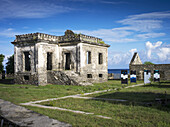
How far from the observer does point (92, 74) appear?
2466 cm

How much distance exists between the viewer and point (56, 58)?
80.0 ft

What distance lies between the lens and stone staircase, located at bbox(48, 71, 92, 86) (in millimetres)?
21264

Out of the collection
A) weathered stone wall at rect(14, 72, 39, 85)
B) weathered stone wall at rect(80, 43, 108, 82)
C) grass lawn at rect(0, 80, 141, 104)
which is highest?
weathered stone wall at rect(80, 43, 108, 82)

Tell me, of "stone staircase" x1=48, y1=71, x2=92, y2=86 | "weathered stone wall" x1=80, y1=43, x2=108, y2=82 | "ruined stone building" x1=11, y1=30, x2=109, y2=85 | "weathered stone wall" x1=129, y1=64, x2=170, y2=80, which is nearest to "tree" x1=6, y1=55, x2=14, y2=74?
"ruined stone building" x1=11, y1=30, x2=109, y2=85

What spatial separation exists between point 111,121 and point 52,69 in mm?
18313

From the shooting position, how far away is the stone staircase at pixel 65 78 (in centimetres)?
2126

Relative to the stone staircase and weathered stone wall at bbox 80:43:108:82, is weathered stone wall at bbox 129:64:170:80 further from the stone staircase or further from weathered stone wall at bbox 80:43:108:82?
the stone staircase

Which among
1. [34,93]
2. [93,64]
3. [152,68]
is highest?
[93,64]

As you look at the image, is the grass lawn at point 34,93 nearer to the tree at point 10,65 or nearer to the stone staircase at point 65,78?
the stone staircase at point 65,78

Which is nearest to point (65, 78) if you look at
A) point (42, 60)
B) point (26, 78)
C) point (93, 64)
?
point (42, 60)

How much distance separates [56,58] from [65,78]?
12.6 ft

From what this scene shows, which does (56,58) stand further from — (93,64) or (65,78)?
(93,64)

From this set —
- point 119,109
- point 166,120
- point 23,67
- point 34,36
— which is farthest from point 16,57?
point 166,120

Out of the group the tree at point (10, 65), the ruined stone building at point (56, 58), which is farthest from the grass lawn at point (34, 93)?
the tree at point (10, 65)
